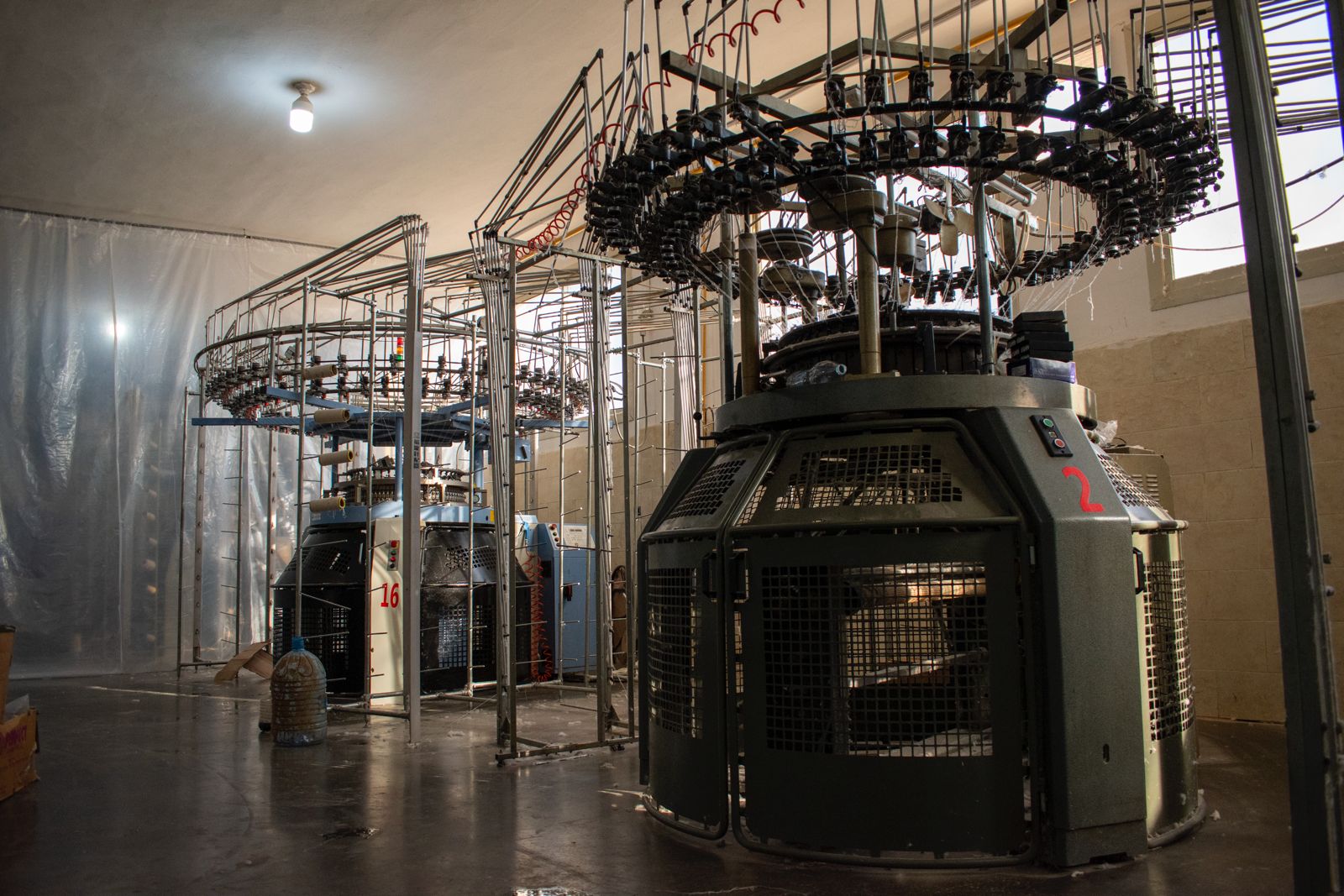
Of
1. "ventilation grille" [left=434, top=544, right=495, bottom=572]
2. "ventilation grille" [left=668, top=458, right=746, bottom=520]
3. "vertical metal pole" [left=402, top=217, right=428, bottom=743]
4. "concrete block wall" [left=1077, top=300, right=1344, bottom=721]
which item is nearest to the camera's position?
"ventilation grille" [left=668, top=458, right=746, bottom=520]

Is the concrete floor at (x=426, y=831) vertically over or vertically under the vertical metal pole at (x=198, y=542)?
under

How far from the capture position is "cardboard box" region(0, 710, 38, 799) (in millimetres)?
4984

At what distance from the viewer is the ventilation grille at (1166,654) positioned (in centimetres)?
373

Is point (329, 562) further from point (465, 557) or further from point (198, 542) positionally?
point (198, 542)

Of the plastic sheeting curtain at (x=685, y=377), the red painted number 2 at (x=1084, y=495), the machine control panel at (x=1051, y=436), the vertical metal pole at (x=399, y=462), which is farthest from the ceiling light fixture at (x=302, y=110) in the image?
the red painted number 2 at (x=1084, y=495)

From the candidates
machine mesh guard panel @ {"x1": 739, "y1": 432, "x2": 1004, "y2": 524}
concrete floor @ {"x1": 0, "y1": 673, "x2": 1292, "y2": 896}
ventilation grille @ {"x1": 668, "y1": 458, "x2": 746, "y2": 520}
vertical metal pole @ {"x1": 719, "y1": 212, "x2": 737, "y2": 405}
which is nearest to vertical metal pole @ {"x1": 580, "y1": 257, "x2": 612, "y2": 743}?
concrete floor @ {"x1": 0, "y1": 673, "x2": 1292, "y2": 896}

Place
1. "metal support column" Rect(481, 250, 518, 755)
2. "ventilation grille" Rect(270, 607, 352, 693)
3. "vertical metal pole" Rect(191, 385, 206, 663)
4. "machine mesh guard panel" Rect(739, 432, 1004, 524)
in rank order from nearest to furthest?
"machine mesh guard panel" Rect(739, 432, 1004, 524)
"metal support column" Rect(481, 250, 518, 755)
"ventilation grille" Rect(270, 607, 352, 693)
"vertical metal pole" Rect(191, 385, 206, 663)

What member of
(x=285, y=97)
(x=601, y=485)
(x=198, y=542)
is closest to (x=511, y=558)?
(x=601, y=485)

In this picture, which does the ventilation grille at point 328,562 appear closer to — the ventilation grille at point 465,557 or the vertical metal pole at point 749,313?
the ventilation grille at point 465,557

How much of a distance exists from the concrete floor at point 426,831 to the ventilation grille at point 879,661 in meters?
0.46

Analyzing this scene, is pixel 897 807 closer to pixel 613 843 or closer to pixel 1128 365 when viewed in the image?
pixel 613 843

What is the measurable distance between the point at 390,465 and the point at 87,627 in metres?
4.85

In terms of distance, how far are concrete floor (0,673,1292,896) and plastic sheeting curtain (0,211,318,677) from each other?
5580 millimetres

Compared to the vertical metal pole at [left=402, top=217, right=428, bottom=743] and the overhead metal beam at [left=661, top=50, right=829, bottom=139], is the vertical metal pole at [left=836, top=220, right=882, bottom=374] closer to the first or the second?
the overhead metal beam at [left=661, top=50, right=829, bottom=139]
